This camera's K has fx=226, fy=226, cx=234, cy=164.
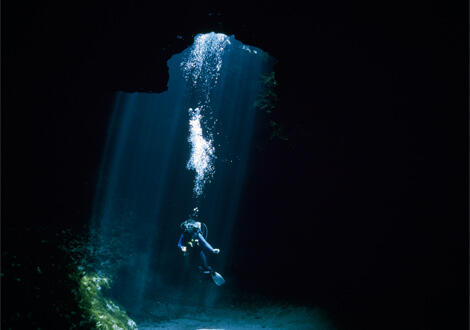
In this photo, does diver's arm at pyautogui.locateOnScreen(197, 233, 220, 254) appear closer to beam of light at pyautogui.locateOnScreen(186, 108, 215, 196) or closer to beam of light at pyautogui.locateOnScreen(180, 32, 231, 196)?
beam of light at pyautogui.locateOnScreen(186, 108, 215, 196)

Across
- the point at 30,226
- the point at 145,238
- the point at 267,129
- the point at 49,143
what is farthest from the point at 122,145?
the point at 30,226

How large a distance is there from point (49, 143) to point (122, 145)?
16.8 meters

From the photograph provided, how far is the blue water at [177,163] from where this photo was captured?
1115 centimetres

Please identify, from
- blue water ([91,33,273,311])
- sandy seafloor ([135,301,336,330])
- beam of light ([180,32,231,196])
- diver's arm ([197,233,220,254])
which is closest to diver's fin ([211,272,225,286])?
diver's arm ([197,233,220,254])

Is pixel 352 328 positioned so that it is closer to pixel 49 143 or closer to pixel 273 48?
pixel 273 48

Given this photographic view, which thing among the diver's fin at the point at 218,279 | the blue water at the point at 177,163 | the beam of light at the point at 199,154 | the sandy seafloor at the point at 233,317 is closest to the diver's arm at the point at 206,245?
the diver's fin at the point at 218,279

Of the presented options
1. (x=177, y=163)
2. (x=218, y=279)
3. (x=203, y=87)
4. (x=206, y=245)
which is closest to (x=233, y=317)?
(x=218, y=279)

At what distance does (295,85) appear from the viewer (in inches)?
212

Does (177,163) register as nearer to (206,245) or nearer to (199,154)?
(199,154)

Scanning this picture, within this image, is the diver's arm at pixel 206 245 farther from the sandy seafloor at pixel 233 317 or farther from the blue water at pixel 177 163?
the blue water at pixel 177 163

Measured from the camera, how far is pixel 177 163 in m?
20.6

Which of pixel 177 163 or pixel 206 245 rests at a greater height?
pixel 177 163

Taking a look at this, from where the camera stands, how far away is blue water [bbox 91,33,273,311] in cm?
1115

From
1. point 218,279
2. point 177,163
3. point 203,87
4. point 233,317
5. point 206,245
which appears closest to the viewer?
point 218,279
